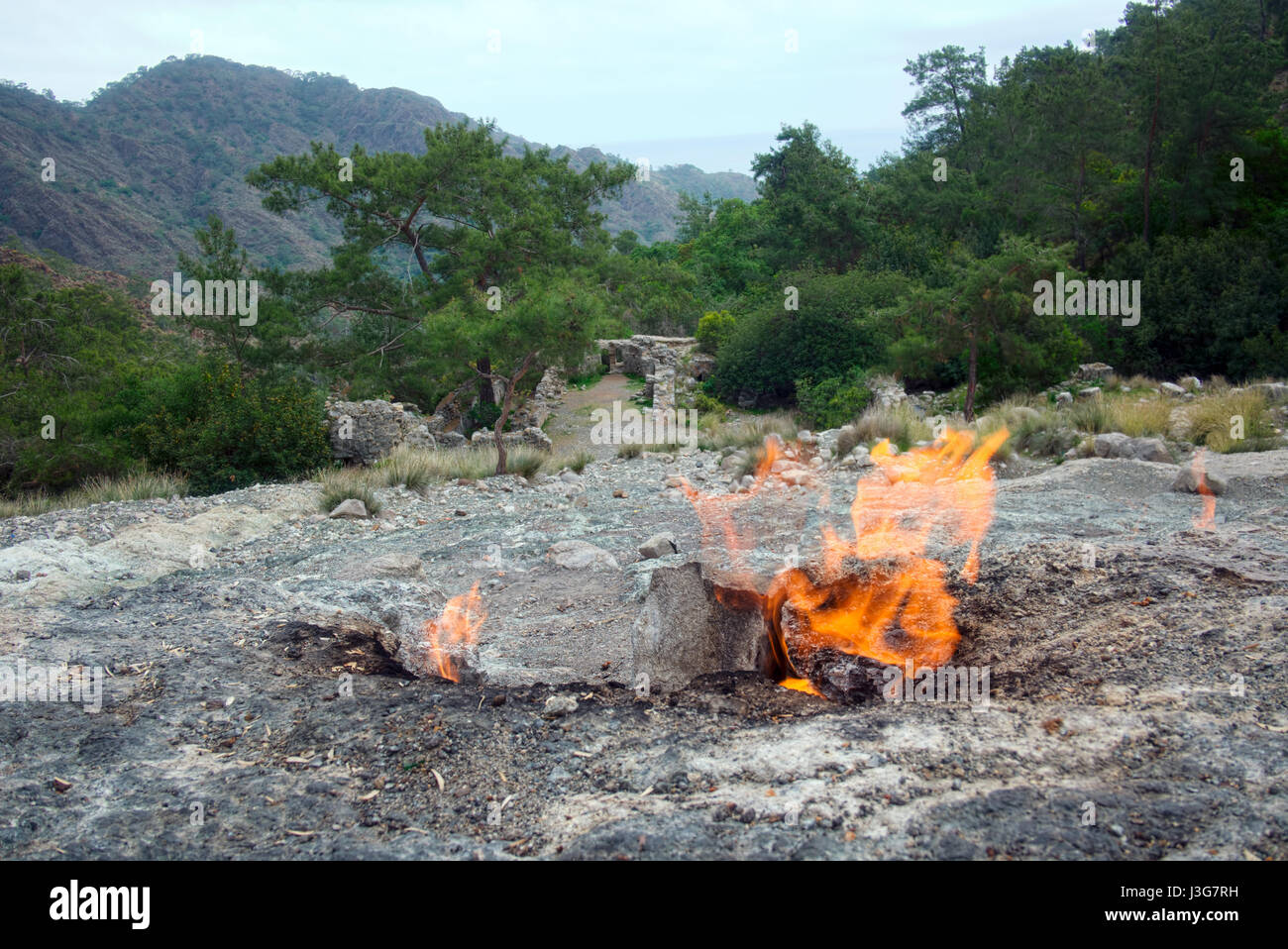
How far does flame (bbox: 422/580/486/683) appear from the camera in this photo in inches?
167

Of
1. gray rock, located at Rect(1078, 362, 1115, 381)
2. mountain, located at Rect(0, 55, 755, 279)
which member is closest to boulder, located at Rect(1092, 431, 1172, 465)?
gray rock, located at Rect(1078, 362, 1115, 381)

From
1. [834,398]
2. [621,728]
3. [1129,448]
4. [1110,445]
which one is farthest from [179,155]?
[621,728]

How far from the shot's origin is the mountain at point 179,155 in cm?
5325

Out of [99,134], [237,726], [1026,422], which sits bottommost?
[237,726]

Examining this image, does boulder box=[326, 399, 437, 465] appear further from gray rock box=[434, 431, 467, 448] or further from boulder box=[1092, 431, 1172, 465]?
boulder box=[1092, 431, 1172, 465]

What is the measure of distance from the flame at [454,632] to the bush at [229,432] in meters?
7.16

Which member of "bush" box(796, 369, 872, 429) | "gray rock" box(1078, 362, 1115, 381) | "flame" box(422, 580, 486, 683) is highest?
"gray rock" box(1078, 362, 1115, 381)

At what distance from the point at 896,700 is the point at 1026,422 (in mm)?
8229

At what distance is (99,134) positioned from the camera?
2793 inches

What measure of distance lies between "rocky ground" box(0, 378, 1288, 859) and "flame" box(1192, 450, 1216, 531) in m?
0.15

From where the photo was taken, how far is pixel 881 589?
15.1ft

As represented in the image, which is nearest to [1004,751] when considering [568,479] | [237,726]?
[237,726]

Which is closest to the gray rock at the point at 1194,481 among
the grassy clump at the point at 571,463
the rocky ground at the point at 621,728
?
the rocky ground at the point at 621,728
